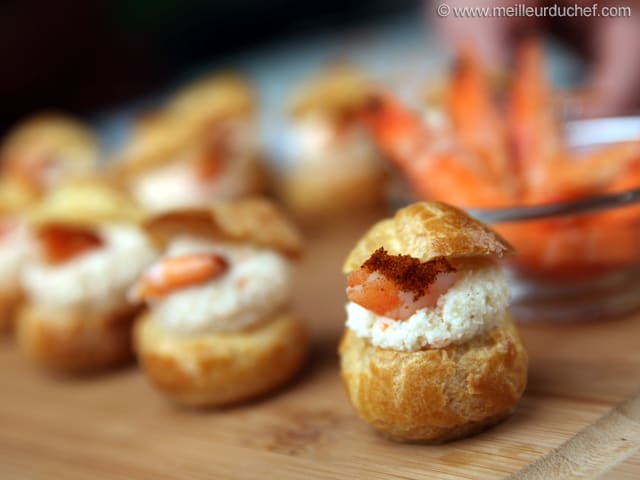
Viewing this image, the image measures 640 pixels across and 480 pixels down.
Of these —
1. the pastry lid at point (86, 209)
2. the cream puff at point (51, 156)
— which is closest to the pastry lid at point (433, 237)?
the pastry lid at point (86, 209)

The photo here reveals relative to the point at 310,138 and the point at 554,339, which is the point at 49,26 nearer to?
the point at 310,138

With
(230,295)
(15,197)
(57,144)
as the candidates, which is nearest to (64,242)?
(230,295)

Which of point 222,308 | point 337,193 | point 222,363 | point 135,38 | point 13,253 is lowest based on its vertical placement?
point 222,363

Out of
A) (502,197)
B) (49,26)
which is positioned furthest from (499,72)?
A: (49,26)

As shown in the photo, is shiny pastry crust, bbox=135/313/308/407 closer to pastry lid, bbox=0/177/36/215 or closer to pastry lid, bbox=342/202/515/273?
pastry lid, bbox=342/202/515/273

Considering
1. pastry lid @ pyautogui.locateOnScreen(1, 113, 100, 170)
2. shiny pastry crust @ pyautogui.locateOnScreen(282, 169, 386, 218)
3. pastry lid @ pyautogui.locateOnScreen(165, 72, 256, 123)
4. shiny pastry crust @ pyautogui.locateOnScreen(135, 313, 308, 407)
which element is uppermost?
pastry lid @ pyautogui.locateOnScreen(165, 72, 256, 123)

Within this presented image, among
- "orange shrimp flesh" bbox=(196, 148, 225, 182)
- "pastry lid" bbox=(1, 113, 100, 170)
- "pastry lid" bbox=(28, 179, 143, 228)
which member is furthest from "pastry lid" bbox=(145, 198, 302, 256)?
"pastry lid" bbox=(1, 113, 100, 170)

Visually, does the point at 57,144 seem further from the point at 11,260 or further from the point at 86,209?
the point at 86,209
